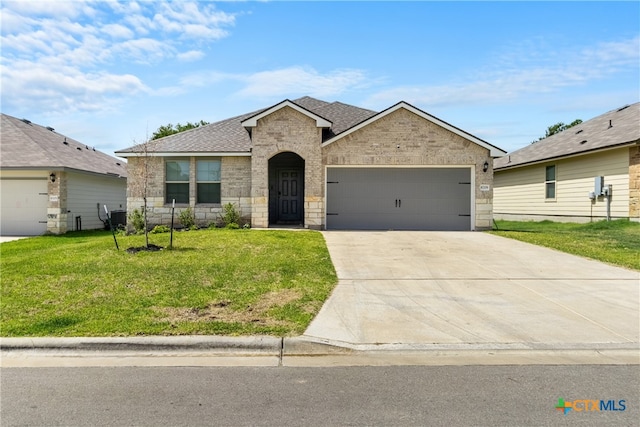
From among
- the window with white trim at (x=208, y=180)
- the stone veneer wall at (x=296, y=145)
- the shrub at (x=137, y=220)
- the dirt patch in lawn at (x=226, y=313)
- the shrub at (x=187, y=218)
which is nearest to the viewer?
the dirt patch in lawn at (x=226, y=313)

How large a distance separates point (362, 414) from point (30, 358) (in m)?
3.88

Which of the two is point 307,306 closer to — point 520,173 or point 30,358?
point 30,358

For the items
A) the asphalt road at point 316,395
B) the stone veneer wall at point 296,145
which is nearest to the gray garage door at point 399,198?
the stone veneer wall at point 296,145

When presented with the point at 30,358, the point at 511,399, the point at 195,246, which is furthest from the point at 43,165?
the point at 511,399

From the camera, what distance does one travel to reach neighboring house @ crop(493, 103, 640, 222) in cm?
1761

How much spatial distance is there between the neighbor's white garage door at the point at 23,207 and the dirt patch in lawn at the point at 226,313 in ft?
50.8

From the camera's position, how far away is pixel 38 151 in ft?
63.3

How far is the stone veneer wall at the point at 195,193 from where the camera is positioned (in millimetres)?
17203

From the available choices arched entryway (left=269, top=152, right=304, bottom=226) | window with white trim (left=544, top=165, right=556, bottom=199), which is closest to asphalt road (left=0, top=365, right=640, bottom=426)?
arched entryway (left=269, top=152, right=304, bottom=226)

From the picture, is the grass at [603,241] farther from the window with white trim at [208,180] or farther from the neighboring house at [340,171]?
the window with white trim at [208,180]

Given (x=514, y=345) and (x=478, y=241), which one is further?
(x=478, y=241)

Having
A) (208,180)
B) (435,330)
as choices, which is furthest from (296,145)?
(435,330)

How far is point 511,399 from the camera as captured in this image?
152 inches

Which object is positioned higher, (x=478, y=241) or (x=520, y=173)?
(x=520, y=173)
